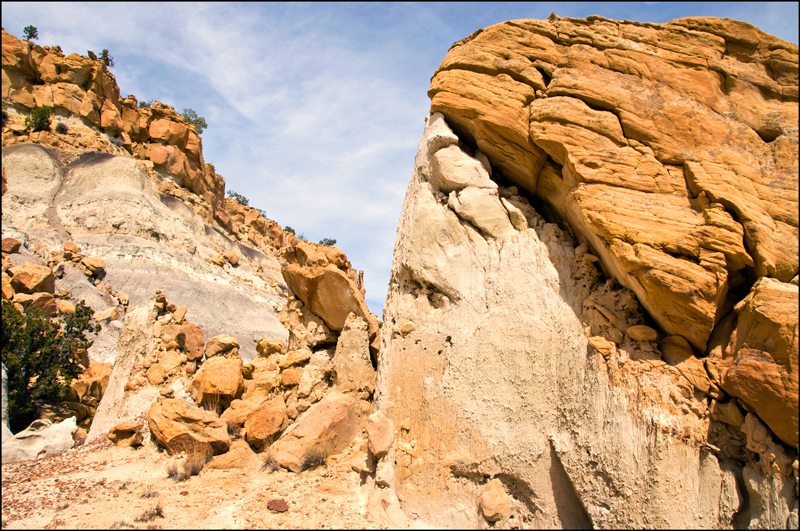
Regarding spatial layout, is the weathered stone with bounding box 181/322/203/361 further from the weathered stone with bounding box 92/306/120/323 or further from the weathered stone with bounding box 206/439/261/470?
the weathered stone with bounding box 92/306/120/323

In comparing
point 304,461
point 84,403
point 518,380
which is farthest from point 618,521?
point 84,403

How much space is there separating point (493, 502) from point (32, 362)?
14.3 metres

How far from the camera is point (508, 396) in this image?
6.30 metres

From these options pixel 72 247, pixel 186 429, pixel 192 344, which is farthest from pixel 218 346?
pixel 72 247

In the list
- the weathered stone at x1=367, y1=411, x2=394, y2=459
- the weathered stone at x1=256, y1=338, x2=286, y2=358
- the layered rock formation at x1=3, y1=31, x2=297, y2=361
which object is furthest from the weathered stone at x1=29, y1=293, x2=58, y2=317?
the weathered stone at x1=367, y1=411, x2=394, y2=459

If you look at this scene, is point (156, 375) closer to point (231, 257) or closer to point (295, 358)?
point (295, 358)

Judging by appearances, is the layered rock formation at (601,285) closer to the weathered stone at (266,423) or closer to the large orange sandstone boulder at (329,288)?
the large orange sandstone boulder at (329,288)

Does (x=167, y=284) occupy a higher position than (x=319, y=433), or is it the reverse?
(x=167, y=284)

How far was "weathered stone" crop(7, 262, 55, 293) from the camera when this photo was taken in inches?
733

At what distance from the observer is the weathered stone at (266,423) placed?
838cm

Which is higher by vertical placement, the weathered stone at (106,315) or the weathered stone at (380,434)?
the weathered stone at (106,315)

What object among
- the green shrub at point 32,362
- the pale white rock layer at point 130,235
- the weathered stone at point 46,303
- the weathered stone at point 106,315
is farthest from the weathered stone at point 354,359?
the weathered stone at point 106,315

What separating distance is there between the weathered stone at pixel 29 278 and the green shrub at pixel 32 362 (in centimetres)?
504

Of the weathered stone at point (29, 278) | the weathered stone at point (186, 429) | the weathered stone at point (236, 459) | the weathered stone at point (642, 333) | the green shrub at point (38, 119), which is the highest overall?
the green shrub at point (38, 119)
